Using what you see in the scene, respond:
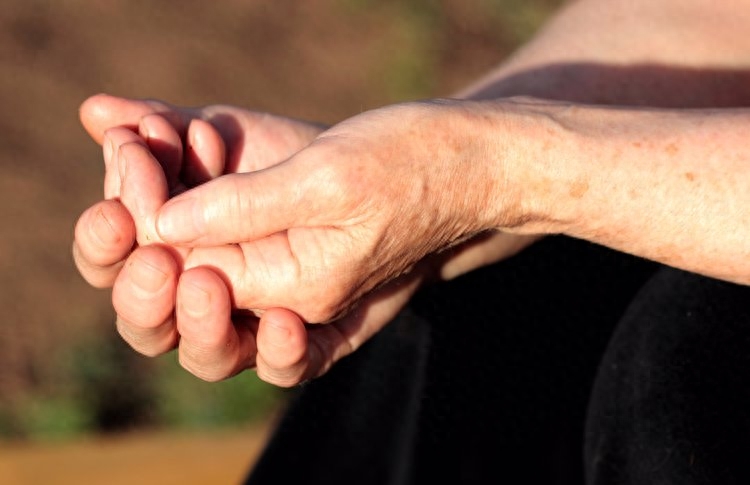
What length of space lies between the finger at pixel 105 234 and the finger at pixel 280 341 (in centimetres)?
18

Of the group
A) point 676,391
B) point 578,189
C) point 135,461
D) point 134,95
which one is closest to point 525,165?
point 578,189

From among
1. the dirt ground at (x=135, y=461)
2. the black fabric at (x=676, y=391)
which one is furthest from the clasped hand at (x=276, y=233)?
the dirt ground at (x=135, y=461)

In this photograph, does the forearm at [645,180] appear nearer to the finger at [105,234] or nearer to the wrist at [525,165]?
the wrist at [525,165]

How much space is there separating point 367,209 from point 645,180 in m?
0.33

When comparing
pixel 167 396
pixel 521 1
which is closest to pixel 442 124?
pixel 167 396

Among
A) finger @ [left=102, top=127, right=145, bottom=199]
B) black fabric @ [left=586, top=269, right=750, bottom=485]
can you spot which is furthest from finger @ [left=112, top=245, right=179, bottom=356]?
black fabric @ [left=586, top=269, right=750, bottom=485]

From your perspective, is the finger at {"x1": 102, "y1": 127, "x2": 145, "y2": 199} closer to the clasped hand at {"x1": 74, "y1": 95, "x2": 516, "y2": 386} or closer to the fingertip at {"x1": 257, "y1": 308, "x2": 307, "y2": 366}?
the clasped hand at {"x1": 74, "y1": 95, "x2": 516, "y2": 386}

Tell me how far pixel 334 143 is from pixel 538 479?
602mm

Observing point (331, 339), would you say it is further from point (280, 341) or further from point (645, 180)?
point (645, 180)

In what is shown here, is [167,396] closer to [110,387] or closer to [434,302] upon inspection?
[110,387]

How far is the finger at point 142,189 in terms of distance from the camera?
111cm

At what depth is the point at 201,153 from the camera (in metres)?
1.27

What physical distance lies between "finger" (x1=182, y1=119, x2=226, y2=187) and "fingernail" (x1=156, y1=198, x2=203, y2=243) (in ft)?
0.66

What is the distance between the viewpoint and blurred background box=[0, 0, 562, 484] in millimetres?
2180
